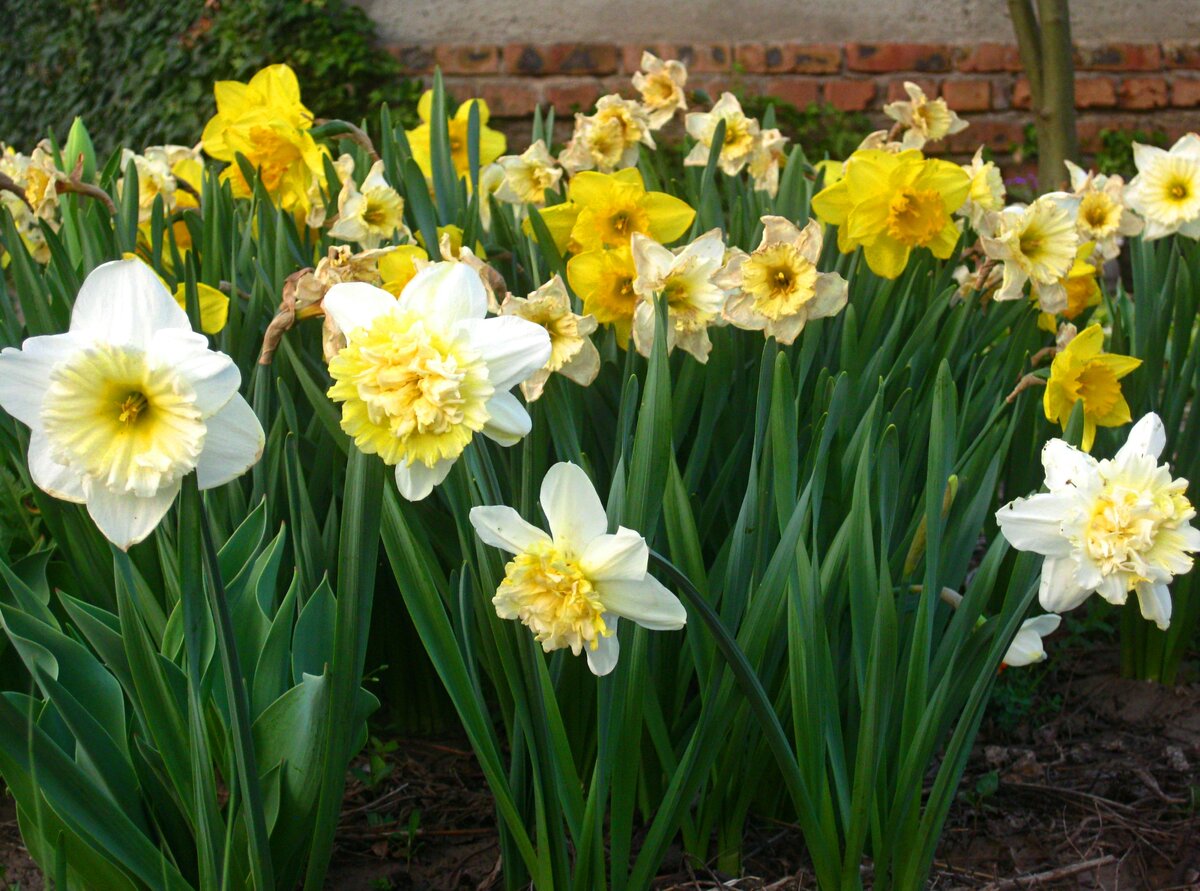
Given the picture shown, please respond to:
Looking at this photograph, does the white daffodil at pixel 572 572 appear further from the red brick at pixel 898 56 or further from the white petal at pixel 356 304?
the red brick at pixel 898 56

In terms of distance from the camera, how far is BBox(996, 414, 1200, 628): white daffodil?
2.96 feet

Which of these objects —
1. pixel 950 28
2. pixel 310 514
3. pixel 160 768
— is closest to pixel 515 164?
pixel 310 514

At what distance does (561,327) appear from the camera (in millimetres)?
1131

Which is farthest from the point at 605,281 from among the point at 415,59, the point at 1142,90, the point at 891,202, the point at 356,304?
the point at 1142,90

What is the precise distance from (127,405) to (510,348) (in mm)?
249

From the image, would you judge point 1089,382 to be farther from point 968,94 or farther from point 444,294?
point 968,94

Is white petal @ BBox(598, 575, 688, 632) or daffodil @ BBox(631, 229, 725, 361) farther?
daffodil @ BBox(631, 229, 725, 361)

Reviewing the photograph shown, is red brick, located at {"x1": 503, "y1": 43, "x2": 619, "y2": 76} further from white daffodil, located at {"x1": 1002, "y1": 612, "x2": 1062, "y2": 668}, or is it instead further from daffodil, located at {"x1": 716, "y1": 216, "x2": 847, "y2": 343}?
white daffodil, located at {"x1": 1002, "y1": 612, "x2": 1062, "y2": 668}

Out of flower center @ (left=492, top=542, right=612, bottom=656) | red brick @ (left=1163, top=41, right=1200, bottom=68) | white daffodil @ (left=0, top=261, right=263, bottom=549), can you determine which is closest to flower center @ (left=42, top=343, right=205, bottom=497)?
white daffodil @ (left=0, top=261, right=263, bottom=549)

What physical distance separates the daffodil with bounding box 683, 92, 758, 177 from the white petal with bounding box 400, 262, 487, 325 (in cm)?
122

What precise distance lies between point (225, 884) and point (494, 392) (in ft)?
1.57

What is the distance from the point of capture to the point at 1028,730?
1699 millimetres

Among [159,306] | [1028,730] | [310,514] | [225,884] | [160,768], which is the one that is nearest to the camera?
[159,306]

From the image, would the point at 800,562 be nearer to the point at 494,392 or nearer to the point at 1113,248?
the point at 494,392
